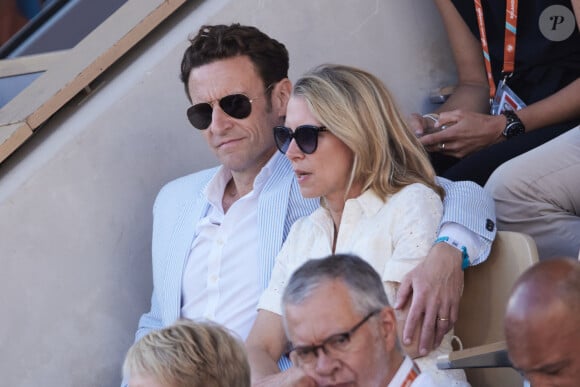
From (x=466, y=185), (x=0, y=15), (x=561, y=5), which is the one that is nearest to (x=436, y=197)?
(x=466, y=185)

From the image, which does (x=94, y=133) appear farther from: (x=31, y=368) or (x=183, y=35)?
(x=31, y=368)

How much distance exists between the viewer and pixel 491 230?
9.07ft

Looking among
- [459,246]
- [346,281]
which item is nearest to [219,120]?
[459,246]

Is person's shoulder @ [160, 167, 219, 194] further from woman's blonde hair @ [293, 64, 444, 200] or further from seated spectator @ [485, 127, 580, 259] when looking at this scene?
seated spectator @ [485, 127, 580, 259]

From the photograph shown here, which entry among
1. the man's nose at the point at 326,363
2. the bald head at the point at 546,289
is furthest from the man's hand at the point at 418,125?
the bald head at the point at 546,289

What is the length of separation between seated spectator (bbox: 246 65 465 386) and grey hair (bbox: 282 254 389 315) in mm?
483

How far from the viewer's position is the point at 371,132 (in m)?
2.88

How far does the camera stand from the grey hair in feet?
7.25

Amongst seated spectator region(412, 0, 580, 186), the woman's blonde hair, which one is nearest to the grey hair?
the woman's blonde hair

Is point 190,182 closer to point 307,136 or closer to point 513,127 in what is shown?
point 307,136

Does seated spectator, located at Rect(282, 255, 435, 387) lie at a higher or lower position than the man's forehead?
lower

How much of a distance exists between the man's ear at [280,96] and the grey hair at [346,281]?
1301mm

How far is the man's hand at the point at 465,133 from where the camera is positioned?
343cm

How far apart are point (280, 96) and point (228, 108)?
186 mm
